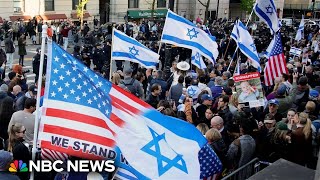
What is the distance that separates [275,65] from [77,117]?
28.2ft

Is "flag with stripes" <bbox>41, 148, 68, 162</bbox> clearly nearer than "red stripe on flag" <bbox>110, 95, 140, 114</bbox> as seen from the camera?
No

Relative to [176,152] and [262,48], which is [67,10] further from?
[176,152]

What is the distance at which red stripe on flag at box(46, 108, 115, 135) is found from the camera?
473 cm

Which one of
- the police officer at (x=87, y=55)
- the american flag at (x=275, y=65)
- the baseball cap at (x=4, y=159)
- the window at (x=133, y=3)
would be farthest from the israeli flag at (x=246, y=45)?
the window at (x=133, y=3)

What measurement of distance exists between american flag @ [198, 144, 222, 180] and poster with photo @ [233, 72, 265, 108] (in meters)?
3.76

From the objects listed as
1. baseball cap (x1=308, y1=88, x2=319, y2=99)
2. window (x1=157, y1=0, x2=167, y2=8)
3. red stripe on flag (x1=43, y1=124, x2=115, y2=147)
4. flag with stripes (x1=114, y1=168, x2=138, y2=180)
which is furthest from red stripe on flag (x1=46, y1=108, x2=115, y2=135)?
window (x1=157, y1=0, x2=167, y2=8)

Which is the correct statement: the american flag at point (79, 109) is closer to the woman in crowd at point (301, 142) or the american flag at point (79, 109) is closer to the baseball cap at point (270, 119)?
the woman in crowd at point (301, 142)

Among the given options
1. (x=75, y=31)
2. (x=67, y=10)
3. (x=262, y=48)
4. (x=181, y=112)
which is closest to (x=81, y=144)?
(x=181, y=112)

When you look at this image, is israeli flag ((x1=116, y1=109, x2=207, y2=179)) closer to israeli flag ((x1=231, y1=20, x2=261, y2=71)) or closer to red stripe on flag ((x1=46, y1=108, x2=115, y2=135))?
red stripe on flag ((x1=46, y1=108, x2=115, y2=135))

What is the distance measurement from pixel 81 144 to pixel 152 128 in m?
0.72

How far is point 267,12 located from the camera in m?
13.1

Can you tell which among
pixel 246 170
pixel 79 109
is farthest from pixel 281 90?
pixel 79 109

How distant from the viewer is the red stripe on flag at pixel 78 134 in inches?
184

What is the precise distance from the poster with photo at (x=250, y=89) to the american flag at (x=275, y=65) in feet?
10.9
